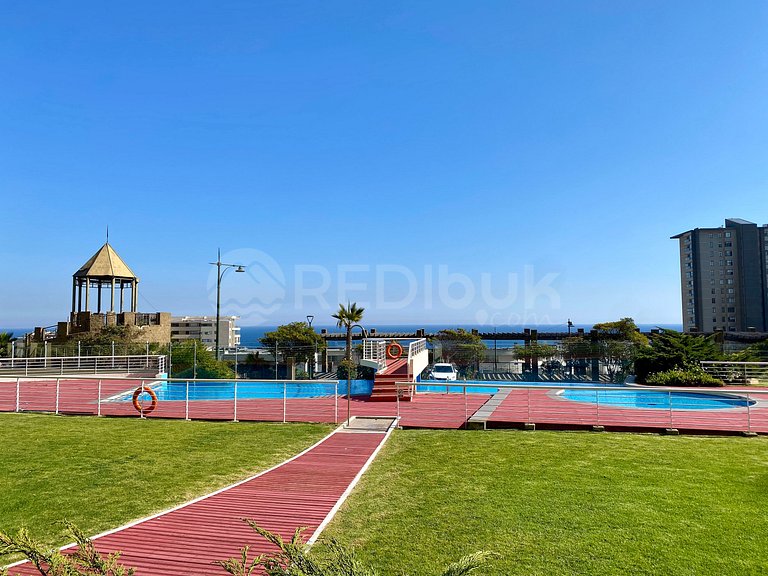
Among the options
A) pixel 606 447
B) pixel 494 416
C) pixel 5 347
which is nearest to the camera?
pixel 606 447

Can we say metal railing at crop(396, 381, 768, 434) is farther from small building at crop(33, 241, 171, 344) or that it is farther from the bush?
small building at crop(33, 241, 171, 344)

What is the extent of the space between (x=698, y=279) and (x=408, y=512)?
9098cm

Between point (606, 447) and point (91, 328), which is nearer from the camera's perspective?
point (606, 447)

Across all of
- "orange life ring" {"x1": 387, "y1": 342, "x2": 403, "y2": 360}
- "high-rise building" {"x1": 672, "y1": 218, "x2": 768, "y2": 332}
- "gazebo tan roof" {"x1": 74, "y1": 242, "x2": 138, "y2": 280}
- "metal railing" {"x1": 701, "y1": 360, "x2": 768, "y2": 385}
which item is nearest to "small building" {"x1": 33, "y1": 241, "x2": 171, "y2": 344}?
"gazebo tan roof" {"x1": 74, "y1": 242, "x2": 138, "y2": 280}

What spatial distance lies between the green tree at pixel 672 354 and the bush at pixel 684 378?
538 mm

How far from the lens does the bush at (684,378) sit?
65.2 ft

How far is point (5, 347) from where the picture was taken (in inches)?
1019

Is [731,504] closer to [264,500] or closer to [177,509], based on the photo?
[264,500]

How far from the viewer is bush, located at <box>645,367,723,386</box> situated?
65.2 feet

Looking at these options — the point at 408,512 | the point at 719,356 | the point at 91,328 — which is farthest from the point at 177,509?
the point at 91,328

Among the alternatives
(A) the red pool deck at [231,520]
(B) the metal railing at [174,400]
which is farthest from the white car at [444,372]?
(A) the red pool deck at [231,520]

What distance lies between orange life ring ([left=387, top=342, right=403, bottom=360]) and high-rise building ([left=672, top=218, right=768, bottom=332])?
228 ft

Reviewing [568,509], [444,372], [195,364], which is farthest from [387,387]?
[568,509]

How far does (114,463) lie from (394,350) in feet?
52.6
